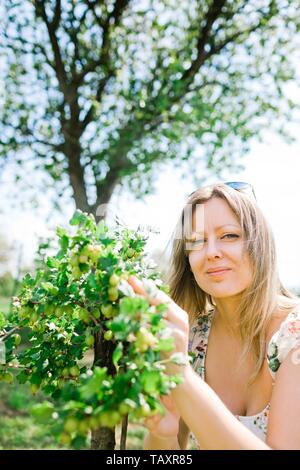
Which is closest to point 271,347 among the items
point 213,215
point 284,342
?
point 284,342

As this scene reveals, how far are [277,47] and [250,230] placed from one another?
274 inches

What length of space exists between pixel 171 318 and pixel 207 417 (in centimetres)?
24

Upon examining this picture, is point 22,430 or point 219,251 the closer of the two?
point 219,251

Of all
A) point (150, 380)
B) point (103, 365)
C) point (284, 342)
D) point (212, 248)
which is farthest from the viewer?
point (212, 248)

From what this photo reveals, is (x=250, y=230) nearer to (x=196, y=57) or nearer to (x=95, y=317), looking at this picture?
(x=95, y=317)

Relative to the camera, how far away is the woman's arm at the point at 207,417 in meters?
1.12

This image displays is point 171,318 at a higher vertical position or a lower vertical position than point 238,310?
higher

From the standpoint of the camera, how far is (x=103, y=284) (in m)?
1.06

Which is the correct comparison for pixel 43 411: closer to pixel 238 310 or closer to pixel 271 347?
pixel 271 347

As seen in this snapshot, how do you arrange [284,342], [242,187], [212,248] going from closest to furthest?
[284,342], [212,248], [242,187]

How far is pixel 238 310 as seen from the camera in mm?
1928

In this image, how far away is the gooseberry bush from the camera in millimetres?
856

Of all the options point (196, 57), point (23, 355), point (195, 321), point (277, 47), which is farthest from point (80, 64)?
point (23, 355)

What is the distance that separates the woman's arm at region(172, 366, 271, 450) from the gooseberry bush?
13cm
